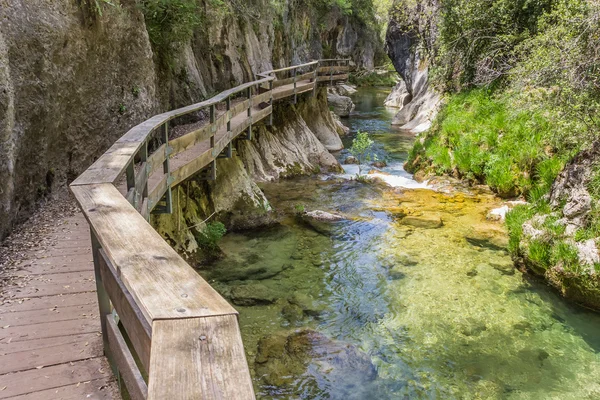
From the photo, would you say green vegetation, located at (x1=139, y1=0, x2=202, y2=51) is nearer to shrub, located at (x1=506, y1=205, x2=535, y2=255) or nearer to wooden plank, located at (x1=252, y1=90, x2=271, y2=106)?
wooden plank, located at (x1=252, y1=90, x2=271, y2=106)

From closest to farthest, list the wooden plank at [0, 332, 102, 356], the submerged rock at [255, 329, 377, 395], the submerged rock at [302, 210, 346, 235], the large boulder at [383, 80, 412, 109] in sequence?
1. the wooden plank at [0, 332, 102, 356]
2. the submerged rock at [255, 329, 377, 395]
3. the submerged rock at [302, 210, 346, 235]
4. the large boulder at [383, 80, 412, 109]

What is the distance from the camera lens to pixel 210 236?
9570mm

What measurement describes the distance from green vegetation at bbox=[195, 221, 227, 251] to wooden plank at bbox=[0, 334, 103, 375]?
593 cm

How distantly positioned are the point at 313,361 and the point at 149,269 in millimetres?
5238

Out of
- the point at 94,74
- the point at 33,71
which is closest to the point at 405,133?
the point at 94,74

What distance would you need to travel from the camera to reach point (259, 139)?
15992 millimetres

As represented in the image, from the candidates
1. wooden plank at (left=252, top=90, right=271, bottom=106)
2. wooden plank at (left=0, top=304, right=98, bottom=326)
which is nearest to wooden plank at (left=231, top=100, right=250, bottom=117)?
wooden plank at (left=252, top=90, right=271, bottom=106)

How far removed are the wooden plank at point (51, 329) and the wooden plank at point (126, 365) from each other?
0.66 meters

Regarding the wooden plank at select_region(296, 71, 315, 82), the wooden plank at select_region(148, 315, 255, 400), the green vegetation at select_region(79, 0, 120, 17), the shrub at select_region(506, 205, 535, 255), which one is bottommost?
the shrub at select_region(506, 205, 535, 255)

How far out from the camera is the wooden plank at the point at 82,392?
294 centimetres

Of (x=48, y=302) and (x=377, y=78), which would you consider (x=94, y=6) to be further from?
(x=377, y=78)

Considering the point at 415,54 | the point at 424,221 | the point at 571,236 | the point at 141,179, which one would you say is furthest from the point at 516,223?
the point at 415,54

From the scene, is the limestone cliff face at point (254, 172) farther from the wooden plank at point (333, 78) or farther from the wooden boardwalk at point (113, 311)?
the wooden boardwalk at point (113, 311)

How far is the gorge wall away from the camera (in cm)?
603
